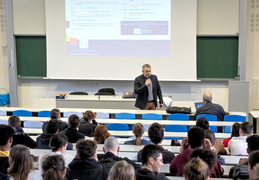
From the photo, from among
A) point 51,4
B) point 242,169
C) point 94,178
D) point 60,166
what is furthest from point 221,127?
point 51,4

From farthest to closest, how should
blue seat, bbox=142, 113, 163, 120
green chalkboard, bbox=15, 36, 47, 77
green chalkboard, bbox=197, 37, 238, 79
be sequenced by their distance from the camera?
green chalkboard, bbox=15, 36, 47, 77 < green chalkboard, bbox=197, 37, 238, 79 < blue seat, bbox=142, 113, 163, 120

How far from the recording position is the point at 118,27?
9.80 metres

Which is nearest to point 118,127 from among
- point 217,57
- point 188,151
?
point 188,151

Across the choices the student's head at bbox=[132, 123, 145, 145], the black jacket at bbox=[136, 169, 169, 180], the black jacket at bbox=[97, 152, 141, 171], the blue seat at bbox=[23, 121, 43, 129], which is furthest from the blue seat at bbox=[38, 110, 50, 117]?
the black jacket at bbox=[136, 169, 169, 180]

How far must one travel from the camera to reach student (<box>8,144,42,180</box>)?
2896 millimetres

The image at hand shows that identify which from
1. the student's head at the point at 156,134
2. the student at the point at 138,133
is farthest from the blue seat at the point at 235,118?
the student's head at the point at 156,134

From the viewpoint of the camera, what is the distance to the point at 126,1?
31.7ft

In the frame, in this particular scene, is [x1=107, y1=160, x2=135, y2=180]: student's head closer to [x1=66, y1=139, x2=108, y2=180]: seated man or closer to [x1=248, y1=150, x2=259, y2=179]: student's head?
[x1=66, y1=139, x2=108, y2=180]: seated man

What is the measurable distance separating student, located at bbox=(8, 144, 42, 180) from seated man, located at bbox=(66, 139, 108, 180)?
282 mm

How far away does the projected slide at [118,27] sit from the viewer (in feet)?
31.6

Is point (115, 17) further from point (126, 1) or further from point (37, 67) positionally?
point (37, 67)

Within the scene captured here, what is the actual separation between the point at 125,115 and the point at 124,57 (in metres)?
3.31

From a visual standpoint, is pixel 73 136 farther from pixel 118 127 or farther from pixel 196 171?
pixel 196 171

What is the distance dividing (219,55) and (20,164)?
25.4 ft
